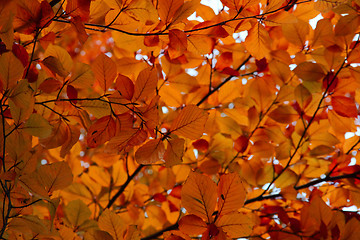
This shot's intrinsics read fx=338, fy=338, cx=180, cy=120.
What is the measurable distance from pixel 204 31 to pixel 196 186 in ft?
1.06

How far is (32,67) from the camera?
70 cm

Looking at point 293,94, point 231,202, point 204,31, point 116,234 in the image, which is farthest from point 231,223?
point 293,94

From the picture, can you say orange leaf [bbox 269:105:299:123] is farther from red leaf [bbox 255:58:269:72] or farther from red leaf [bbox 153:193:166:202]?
red leaf [bbox 153:193:166:202]

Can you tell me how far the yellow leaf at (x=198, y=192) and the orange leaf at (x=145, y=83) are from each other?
0.58 feet

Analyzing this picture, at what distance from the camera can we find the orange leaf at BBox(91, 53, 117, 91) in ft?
2.08

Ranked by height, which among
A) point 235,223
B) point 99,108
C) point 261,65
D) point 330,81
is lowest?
point 235,223

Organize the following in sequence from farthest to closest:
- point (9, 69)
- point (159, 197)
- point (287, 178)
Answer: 1. point (159, 197)
2. point (287, 178)
3. point (9, 69)

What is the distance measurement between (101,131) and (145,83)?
0.41 ft

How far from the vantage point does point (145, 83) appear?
64 centimetres

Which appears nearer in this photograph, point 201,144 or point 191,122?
point 191,122

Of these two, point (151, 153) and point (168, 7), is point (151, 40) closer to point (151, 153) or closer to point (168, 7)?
point (168, 7)

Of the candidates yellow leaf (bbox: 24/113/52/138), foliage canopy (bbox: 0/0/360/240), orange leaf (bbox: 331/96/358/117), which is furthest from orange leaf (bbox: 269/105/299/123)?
yellow leaf (bbox: 24/113/52/138)

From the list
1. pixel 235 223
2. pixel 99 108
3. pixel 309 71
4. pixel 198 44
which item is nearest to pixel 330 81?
pixel 309 71

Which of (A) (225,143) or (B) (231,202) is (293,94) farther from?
(B) (231,202)
